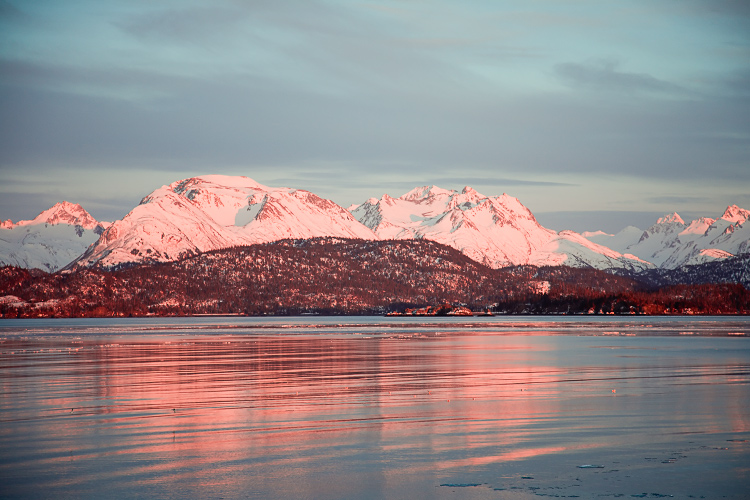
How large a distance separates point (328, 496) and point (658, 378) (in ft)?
114

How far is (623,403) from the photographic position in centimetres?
3716

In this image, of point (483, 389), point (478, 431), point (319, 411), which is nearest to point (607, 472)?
point (478, 431)

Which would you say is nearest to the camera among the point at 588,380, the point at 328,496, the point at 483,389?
the point at 328,496

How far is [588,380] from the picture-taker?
48812 mm

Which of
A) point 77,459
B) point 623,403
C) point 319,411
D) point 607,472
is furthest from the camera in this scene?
point 623,403

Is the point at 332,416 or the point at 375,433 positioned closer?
the point at 375,433

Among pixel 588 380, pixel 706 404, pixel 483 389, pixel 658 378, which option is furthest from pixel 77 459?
pixel 658 378

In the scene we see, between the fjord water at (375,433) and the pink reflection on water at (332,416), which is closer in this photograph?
the fjord water at (375,433)

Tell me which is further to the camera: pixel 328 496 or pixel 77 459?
pixel 77 459

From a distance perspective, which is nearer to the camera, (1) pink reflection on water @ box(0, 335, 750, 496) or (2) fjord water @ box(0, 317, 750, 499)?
(2) fjord water @ box(0, 317, 750, 499)

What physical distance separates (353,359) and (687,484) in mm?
48448

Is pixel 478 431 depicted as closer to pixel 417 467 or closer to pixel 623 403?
pixel 417 467

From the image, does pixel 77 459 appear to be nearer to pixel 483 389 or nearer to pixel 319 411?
pixel 319 411

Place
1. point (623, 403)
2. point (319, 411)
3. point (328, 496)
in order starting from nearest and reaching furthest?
point (328, 496) → point (319, 411) → point (623, 403)
